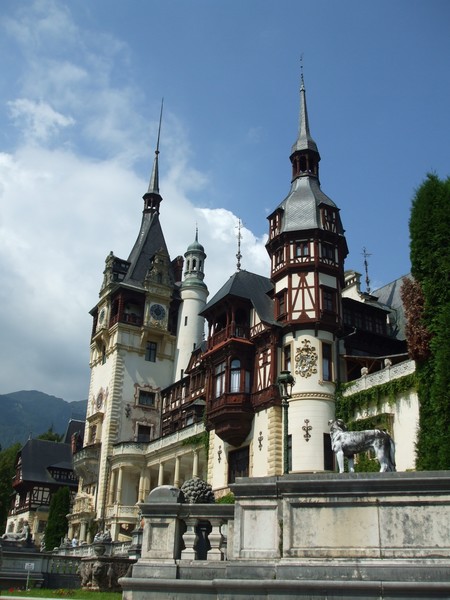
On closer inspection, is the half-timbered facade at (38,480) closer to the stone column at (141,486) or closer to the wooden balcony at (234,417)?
the stone column at (141,486)

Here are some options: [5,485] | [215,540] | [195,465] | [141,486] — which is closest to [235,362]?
[195,465]

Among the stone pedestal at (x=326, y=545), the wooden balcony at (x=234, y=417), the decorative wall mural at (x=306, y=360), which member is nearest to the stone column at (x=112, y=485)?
the wooden balcony at (x=234, y=417)

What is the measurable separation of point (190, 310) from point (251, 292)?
849 inches

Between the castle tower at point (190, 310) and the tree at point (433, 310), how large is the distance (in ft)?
118

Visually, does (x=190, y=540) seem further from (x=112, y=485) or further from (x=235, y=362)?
(x=112, y=485)

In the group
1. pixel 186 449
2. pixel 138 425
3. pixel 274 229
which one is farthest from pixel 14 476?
pixel 274 229

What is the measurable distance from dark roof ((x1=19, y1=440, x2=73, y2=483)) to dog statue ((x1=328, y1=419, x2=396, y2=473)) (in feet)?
239

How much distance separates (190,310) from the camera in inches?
2628

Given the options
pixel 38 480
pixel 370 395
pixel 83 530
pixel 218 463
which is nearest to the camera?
pixel 370 395

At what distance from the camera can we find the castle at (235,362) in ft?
132

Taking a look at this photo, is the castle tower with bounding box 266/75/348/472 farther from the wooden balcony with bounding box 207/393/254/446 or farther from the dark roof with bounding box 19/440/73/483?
the dark roof with bounding box 19/440/73/483

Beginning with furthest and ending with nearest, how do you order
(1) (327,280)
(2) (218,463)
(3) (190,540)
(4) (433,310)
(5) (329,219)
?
(2) (218,463), (5) (329,219), (1) (327,280), (4) (433,310), (3) (190,540)

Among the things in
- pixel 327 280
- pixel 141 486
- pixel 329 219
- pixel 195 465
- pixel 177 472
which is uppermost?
pixel 329 219

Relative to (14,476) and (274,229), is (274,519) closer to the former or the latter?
(274,229)
